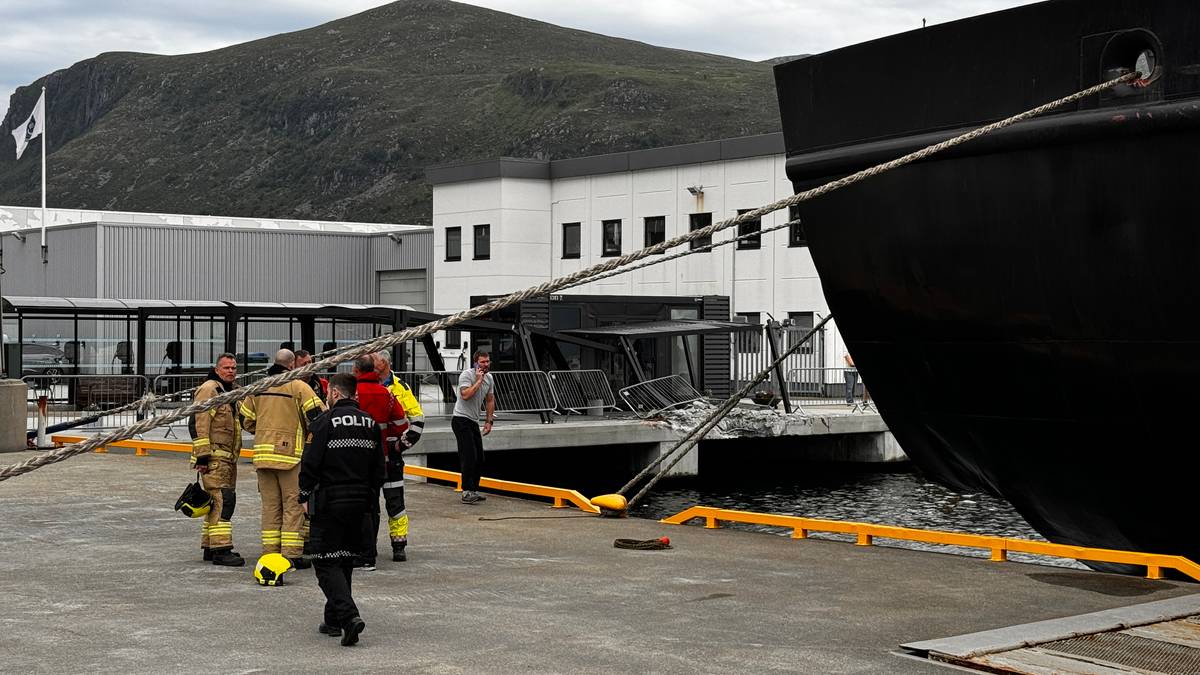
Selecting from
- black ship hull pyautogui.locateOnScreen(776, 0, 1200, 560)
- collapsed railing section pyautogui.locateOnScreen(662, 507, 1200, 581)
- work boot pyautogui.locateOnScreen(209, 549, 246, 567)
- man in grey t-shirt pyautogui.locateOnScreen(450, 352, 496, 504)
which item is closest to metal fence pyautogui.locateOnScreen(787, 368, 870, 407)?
man in grey t-shirt pyautogui.locateOnScreen(450, 352, 496, 504)

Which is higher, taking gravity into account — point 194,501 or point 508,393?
point 508,393

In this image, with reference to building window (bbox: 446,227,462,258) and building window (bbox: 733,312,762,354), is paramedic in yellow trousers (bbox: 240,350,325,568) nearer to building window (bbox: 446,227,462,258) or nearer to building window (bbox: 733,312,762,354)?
building window (bbox: 733,312,762,354)

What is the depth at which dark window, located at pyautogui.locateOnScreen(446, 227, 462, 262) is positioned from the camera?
43.9 metres

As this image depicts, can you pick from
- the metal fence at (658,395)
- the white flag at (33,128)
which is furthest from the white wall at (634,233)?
the white flag at (33,128)

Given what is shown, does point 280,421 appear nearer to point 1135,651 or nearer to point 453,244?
point 1135,651

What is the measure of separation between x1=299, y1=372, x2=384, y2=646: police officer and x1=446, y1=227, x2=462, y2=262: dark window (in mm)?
36465

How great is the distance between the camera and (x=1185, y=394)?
26.1 feet

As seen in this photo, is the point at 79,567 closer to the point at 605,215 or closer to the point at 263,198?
the point at 605,215

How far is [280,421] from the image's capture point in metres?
9.24

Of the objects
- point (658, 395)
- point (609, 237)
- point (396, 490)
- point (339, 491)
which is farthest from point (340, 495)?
point (609, 237)

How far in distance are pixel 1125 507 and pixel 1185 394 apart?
1.18m

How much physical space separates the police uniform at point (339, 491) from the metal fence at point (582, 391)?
57.6 ft

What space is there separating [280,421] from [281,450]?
0.62 feet

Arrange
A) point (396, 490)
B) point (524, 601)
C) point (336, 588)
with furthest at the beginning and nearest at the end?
1. point (396, 490)
2. point (524, 601)
3. point (336, 588)
